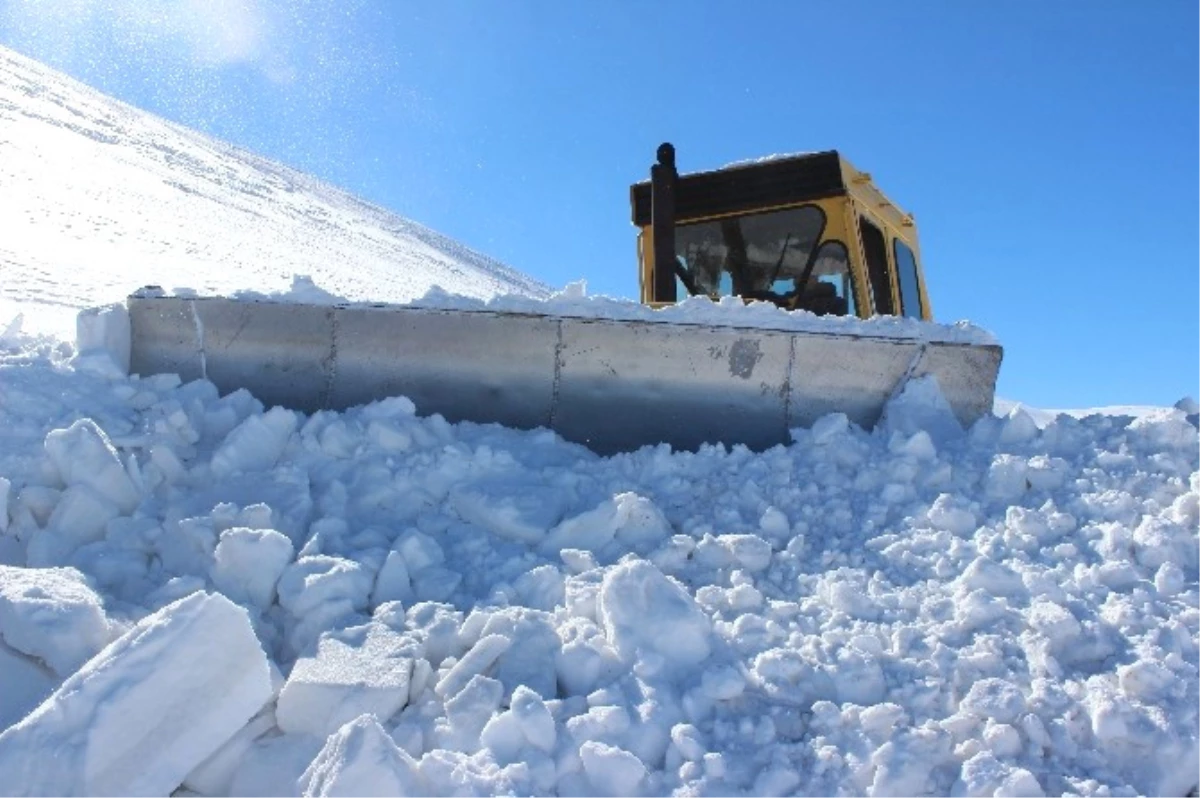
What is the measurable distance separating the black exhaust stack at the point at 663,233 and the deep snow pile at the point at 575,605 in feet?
6.11

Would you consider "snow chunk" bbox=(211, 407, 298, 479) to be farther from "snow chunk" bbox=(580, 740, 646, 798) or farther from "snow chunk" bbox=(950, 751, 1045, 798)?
"snow chunk" bbox=(950, 751, 1045, 798)

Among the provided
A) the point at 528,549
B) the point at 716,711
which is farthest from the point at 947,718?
the point at 528,549

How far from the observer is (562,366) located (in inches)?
140

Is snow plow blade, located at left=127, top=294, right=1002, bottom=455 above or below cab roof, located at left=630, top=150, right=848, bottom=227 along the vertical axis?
below

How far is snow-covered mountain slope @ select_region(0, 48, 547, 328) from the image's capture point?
1168 centimetres

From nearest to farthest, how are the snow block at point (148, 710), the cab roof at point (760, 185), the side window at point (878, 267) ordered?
the snow block at point (148, 710), the cab roof at point (760, 185), the side window at point (878, 267)

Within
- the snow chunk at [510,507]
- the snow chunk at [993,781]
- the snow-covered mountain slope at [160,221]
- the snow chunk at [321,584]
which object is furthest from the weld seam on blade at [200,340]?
the snow chunk at [993,781]

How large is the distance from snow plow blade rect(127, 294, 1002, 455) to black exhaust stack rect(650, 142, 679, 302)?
1498 millimetres

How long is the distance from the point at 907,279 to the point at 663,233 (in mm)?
1759

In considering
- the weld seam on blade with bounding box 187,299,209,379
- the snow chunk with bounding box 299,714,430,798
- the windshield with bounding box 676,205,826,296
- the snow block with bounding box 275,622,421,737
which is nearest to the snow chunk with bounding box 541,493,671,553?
the snow block with bounding box 275,622,421,737

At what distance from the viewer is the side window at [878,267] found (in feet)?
17.0

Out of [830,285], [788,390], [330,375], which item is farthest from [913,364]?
[330,375]

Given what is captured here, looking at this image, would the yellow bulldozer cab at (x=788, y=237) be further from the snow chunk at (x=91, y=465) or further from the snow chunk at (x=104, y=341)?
the snow chunk at (x=91, y=465)

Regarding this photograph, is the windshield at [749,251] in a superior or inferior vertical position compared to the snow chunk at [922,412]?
superior
